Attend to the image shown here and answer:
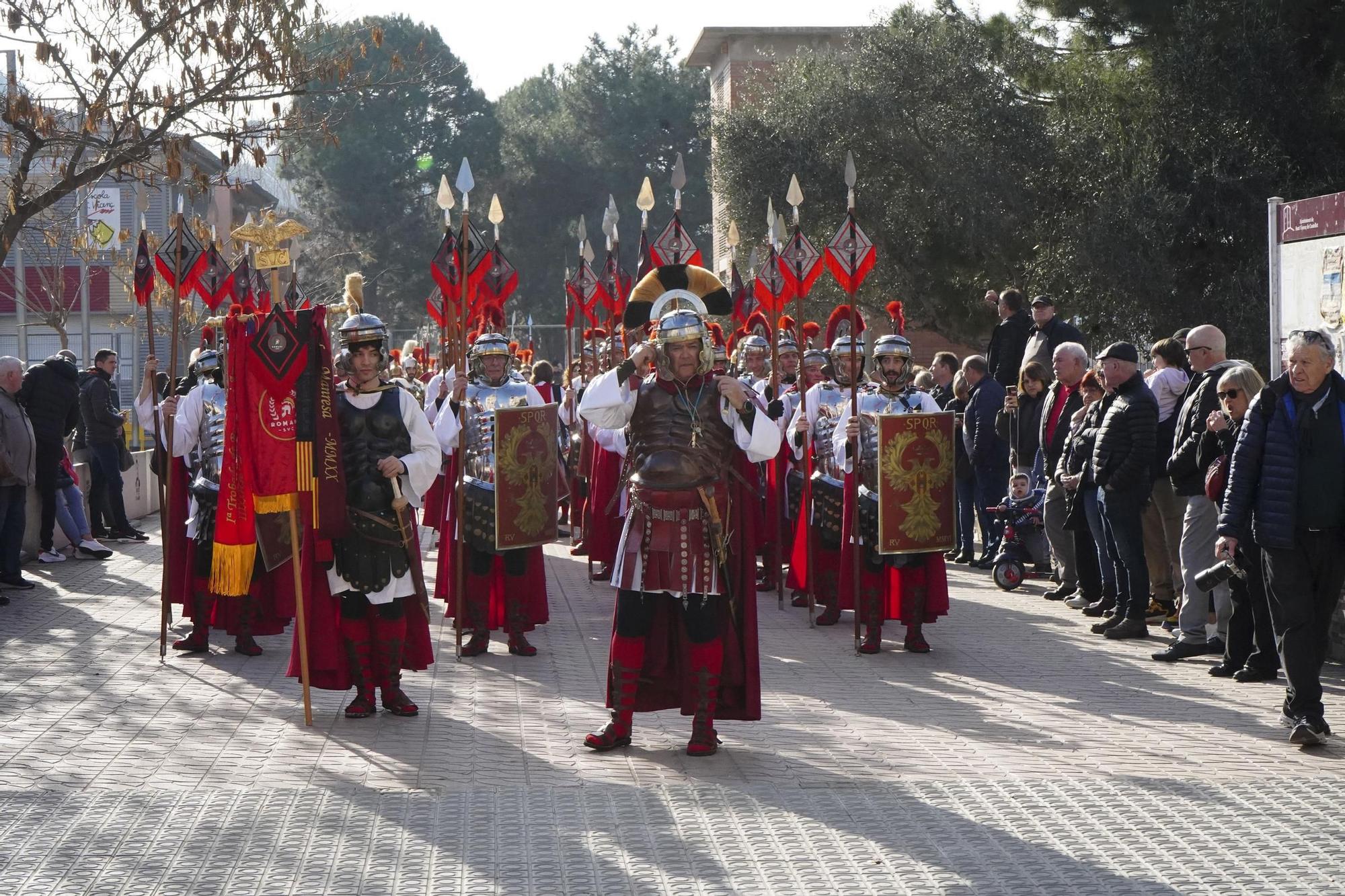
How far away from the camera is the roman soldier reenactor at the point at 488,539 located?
393 inches

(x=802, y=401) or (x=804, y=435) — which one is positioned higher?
(x=802, y=401)

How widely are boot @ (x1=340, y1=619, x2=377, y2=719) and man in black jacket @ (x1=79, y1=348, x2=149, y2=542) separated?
9.36m

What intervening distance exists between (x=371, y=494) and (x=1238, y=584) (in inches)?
176

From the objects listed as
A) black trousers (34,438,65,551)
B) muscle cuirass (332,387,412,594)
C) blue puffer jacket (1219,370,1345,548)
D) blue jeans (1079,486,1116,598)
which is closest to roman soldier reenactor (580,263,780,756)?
muscle cuirass (332,387,412,594)

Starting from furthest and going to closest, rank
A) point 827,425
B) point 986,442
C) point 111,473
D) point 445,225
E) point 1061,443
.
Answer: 1. point 111,473
2. point 986,442
3. point 1061,443
4. point 827,425
5. point 445,225

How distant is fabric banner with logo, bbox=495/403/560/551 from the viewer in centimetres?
992

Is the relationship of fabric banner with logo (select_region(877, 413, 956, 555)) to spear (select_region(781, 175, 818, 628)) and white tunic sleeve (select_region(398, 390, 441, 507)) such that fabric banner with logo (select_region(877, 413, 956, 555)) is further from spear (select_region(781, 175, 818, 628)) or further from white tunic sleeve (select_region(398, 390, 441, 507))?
white tunic sleeve (select_region(398, 390, 441, 507))

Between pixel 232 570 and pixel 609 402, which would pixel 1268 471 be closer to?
pixel 609 402

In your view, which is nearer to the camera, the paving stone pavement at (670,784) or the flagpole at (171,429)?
the paving stone pavement at (670,784)

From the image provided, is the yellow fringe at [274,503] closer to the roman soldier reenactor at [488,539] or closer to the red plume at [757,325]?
the roman soldier reenactor at [488,539]

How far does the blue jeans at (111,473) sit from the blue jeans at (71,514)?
1041 mm

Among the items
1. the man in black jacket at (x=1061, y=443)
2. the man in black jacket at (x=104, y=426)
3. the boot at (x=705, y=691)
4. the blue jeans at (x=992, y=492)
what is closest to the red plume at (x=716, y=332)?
→ the boot at (x=705, y=691)

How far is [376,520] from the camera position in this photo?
7.92 meters

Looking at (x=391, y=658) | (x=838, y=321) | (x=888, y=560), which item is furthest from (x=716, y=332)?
(x=838, y=321)
